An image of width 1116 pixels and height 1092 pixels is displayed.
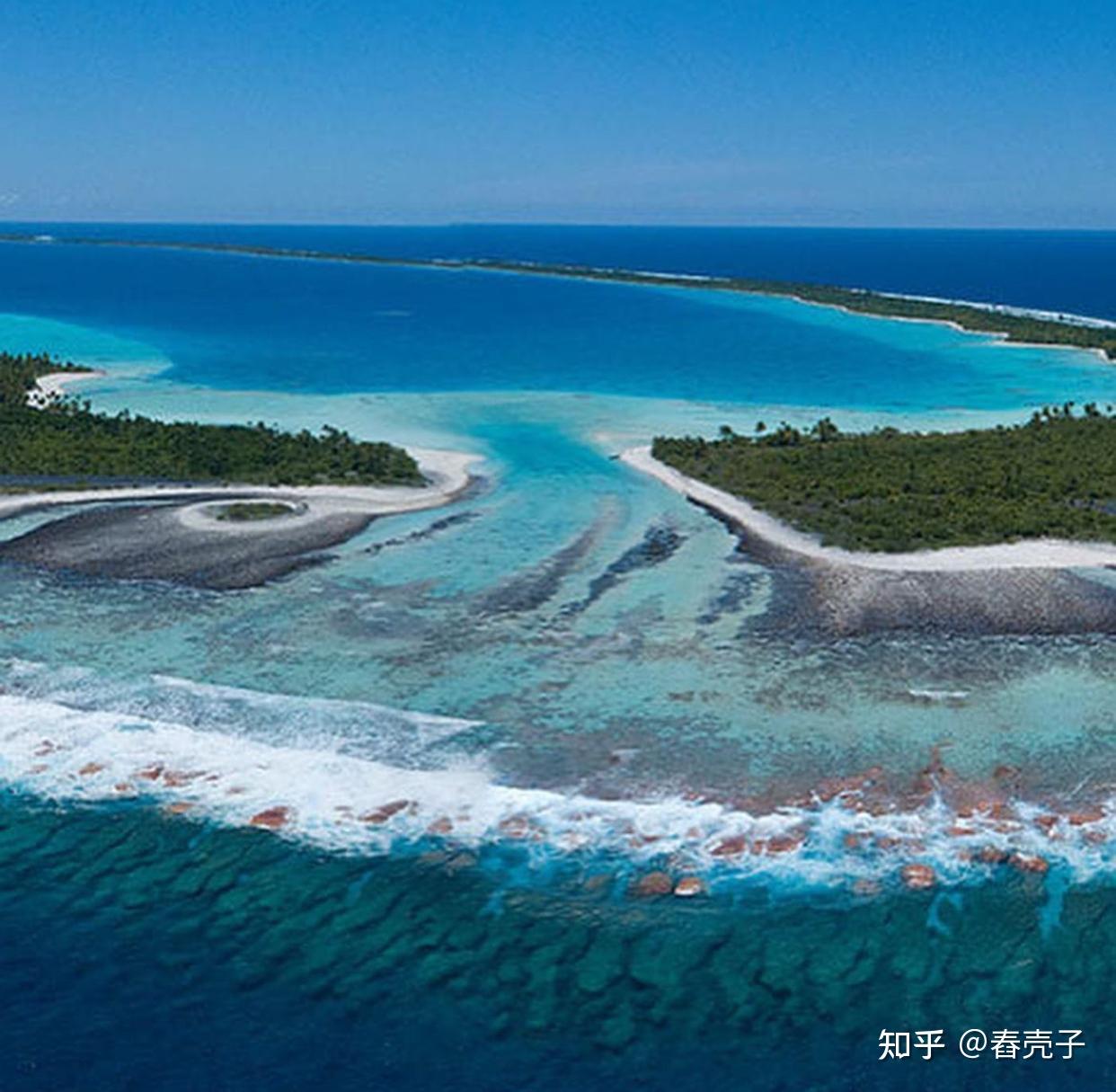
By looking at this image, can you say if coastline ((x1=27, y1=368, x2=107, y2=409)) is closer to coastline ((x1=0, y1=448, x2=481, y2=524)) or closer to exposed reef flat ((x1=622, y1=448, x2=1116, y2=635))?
coastline ((x1=0, y1=448, x2=481, y2=524))

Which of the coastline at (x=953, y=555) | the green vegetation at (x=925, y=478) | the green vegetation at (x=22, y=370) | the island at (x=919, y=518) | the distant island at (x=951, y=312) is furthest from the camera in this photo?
the distant island at (x=951, y=312)

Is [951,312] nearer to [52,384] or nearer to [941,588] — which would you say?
[52,384]

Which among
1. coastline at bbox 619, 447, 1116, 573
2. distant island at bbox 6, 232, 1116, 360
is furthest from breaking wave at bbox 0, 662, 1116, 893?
distant island at bbox 6, 232, 1116, 360

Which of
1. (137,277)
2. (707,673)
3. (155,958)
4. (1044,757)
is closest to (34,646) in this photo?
(155,958)

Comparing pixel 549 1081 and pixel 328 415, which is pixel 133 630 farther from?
pixel 328 415

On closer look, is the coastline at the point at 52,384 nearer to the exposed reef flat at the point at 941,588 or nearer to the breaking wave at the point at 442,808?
the breaking wave at the point at 442,808

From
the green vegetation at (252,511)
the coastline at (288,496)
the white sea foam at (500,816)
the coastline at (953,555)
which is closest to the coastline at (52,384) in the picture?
the coastline at (288,496)

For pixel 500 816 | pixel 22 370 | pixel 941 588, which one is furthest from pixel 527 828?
pixel 22 370
